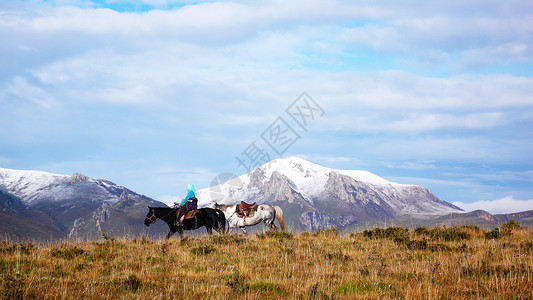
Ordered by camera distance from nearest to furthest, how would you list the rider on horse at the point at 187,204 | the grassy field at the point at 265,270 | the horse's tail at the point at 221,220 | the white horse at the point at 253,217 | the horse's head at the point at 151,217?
the grassy field at the point at 265,270, the rider on horse at the point at 187,204, the horse's head at the point at 151,217, the horse's tail at the point at 221,220, the white horse at the point at 253,217

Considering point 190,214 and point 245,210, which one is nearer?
point 190,214

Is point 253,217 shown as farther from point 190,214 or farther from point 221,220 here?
point 190,214

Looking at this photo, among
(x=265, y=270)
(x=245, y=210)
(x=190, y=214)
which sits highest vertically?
(x=245, y=210)

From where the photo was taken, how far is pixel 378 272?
34.3ft

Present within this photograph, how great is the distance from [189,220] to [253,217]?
4896mm

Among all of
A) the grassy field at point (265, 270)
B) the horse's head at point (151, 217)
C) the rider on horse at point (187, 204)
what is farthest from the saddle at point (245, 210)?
the grassy field at point (265, 270)

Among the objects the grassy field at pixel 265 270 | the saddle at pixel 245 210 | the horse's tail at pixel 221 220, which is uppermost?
→ the saddle at pixel 245 210

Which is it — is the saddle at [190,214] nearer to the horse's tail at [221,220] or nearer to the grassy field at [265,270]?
the horse's tail at [221,220]

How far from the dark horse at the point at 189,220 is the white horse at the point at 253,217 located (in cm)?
198

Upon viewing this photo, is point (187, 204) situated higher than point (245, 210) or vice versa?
point (187, 204)

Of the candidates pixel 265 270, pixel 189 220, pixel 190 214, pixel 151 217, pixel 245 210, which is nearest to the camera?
pixel 265 270

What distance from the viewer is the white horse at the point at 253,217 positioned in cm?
2458

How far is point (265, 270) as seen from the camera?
35.7 ft

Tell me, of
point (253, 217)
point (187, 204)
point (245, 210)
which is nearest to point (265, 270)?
point (187, 204)
